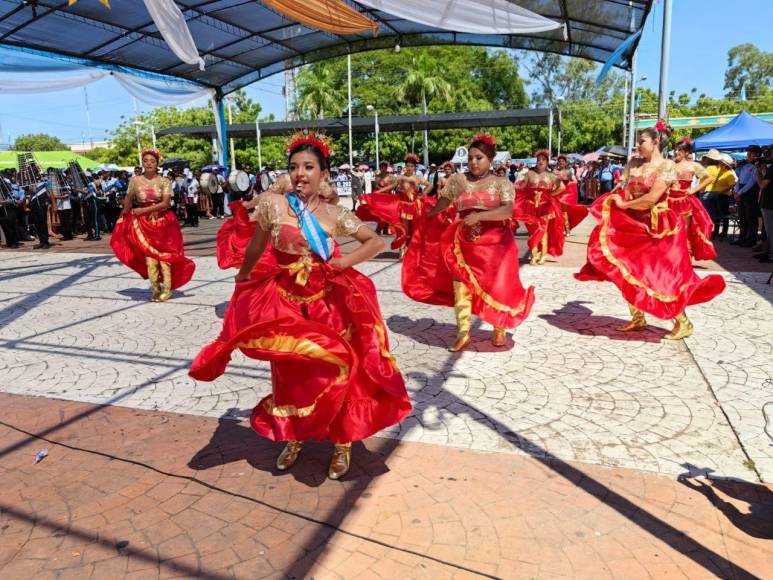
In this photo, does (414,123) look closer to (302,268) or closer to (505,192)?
(505,192)

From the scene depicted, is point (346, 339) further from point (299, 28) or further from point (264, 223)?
point (299, 28)

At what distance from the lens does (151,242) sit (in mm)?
7852

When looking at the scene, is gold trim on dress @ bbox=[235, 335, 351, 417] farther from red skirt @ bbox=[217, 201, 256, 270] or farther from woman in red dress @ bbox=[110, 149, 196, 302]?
woman in red dress @ bbox=[110, 149, 196, 302]

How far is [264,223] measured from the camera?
320cm

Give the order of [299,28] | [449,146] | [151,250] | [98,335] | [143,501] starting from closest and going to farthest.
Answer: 1. [143,501]
2. [98,335]
3. [151,250]
4. [299,28]
5. [449,146]

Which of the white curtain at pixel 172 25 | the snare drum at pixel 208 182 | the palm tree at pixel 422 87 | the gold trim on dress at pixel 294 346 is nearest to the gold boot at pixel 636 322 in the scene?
the gold trim on dress at pixel 294 346

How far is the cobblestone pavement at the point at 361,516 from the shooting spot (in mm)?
2557

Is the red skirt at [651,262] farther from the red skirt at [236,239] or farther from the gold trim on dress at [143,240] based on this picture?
the gold trim on dress at [143,240]

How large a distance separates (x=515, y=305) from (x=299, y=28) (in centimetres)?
1488

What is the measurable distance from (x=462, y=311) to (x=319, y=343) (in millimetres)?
2826

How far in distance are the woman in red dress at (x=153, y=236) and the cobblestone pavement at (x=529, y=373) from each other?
381 millimetres

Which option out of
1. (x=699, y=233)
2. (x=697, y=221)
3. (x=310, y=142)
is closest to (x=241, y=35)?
(x=697, y=221)

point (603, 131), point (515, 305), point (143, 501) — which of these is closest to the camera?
point (143, 501)

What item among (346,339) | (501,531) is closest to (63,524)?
(346,339)
